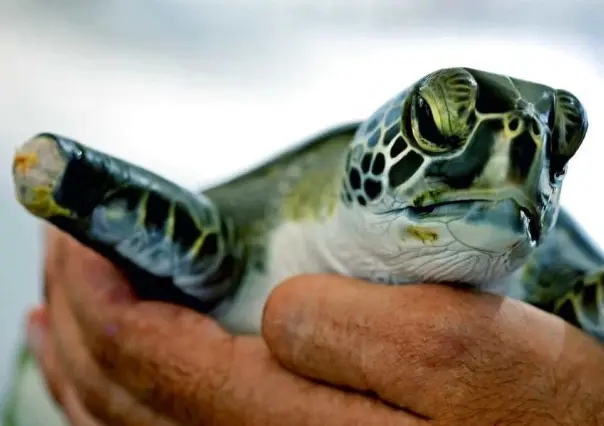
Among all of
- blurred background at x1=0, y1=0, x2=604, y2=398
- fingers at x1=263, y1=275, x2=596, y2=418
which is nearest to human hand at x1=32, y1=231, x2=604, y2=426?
fingers at x1=263, y1=275, x2=596, y2=418

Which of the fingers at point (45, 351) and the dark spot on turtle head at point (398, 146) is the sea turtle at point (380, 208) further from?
the fingers at point (45, 351)

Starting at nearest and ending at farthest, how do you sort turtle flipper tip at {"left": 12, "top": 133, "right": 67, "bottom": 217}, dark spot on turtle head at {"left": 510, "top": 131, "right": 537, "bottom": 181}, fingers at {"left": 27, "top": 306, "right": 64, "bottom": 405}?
dark spot on turtle head at {"left": 510, "top": 131, "right": 537, "bottom": 181} < turtle flipper tip at {"left": 12, "top": 133, "right": 67, "bottom": 217} < fingers at {"left": 27, "top": 306, "right": 64, "bottom": 405}

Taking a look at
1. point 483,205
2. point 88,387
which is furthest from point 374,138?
point 88,387

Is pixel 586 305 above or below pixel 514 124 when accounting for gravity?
below

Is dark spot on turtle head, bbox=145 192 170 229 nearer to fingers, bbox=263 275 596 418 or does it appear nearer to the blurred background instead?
fingers, bbox=263 275 596 418

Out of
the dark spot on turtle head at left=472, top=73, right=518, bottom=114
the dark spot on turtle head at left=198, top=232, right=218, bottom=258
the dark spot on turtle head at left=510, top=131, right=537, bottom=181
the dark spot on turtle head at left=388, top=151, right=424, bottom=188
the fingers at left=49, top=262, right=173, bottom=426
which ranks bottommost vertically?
the fingers at left=49, top=262, right=173, bottom=426

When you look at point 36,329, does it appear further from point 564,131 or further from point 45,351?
point 564,131

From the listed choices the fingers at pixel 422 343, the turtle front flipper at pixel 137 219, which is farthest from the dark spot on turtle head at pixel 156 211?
the fingers at pixel 422 343
